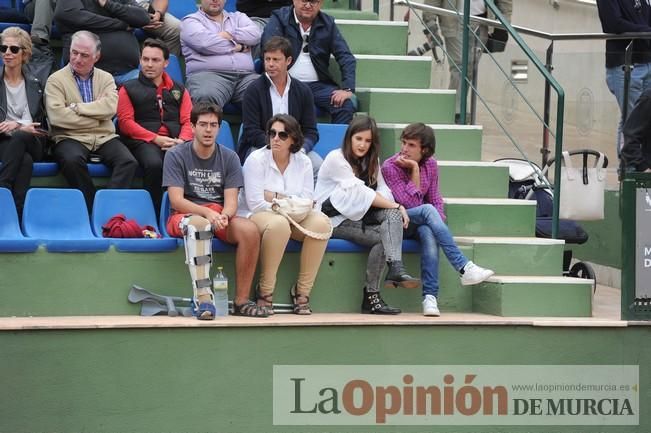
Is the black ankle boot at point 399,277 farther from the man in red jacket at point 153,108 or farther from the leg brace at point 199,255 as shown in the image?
the man in red jacket at point 153,108

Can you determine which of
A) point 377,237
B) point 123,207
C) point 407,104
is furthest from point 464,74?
point 123,207

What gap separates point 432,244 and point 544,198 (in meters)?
1.59

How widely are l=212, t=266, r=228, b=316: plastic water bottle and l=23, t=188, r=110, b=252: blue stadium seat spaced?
872 mm

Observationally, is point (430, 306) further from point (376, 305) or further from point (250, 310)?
point (250, 310)

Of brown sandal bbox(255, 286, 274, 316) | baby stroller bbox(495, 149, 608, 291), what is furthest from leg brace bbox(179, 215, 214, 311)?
baby stroller bbox(495, 149, 608, 291)

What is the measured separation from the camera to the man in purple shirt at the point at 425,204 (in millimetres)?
9117

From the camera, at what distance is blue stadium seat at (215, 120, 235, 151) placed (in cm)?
988

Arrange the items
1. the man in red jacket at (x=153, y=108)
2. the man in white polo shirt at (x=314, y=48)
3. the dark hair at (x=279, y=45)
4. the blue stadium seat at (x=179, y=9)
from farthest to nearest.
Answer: the blue stadium seat at (x=179, y=9), the man in white polo shirt at (x=314, y=48), the dark hair at (x=279, y=45), the man in red jacket at (x=153, y=108)

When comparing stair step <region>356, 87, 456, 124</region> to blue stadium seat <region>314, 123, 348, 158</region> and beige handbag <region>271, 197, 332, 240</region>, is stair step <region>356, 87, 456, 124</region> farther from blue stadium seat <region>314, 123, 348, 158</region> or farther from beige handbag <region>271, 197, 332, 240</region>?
beige handbag <region>271, 197, 332, 240</region>

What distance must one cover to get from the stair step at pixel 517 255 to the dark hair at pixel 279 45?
1695 mm

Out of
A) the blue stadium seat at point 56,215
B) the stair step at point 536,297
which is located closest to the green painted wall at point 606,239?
the stair step at point 536,297

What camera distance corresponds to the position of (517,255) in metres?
9.59

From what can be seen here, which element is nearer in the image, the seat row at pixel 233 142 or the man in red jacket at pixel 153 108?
the seat row at pixel 233 142

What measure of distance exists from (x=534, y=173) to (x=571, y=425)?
2.43m
